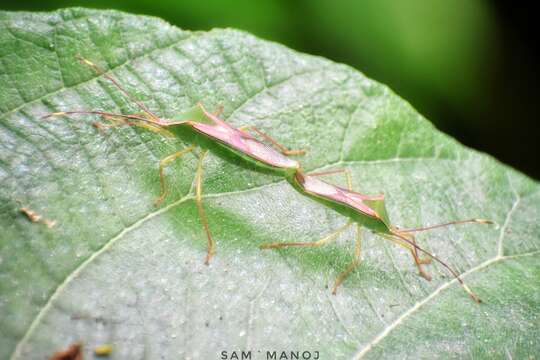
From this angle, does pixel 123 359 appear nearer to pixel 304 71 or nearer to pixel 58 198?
pixel 58 198

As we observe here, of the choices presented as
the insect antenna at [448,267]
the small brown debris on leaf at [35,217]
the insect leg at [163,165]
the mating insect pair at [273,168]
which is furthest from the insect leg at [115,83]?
the insect antenna at [448,267]

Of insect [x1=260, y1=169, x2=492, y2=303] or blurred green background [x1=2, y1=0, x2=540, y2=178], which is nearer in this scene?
insect [x1=260, y1=169, x2=492, y2=303]

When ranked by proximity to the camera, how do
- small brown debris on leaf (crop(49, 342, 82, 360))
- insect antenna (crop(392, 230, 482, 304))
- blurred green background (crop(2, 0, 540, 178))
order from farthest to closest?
blurred green background (crop(2, 0, 540, 178)) < insect antenna (crop(392, 230, 482, 304)) < small brown debris on leaf (crop(49, 342, 82, 360))

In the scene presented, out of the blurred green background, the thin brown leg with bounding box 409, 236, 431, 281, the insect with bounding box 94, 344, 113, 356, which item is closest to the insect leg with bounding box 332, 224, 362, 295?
the thin brown leg with bounding box 409, 236, 431, 281

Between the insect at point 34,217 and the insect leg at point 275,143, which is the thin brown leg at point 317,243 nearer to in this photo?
the insect leg at point 275,143

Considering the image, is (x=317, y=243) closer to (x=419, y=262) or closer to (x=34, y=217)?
(x=419, y=262)

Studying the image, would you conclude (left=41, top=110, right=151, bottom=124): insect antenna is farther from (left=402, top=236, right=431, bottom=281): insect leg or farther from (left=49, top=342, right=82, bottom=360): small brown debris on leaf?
(left=402, top=236, right=431, bottom=281): insect leg
